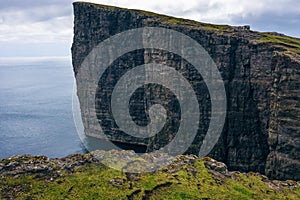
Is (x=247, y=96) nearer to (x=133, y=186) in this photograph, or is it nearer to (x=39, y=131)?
(x=133, y=186)

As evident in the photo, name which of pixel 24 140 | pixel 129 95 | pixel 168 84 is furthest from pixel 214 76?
pixel 24 140

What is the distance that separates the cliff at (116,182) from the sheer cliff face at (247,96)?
725 inches

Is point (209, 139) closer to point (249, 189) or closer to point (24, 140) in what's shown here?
point (249, 189)

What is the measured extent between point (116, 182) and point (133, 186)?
230 centimetres

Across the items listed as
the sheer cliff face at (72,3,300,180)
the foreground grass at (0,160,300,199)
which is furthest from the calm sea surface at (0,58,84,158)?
the foreground grass at (0,160,300,199)

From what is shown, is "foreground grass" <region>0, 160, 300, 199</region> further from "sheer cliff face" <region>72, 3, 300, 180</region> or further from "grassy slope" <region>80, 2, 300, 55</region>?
"grassy slope" <region>80, 2, 300, 55</region>

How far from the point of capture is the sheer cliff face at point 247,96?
6631 centimetres

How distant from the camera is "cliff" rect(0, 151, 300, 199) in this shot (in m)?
41.5

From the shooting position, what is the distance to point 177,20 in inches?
→ 3794

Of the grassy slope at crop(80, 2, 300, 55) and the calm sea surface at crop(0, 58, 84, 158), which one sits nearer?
the grassy slope at crop(80, 2, 300, 55)

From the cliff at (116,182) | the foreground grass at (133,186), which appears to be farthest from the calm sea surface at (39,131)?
the foreground grass at (133,186)

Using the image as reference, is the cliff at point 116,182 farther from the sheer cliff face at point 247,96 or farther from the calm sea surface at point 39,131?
the calm sea surface at point 39,131

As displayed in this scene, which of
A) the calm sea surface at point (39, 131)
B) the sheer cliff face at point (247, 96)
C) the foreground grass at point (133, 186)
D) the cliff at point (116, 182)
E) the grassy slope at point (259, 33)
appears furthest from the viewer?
the calm sea surface at point (39, 131)

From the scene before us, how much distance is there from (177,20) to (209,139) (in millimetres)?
35554
